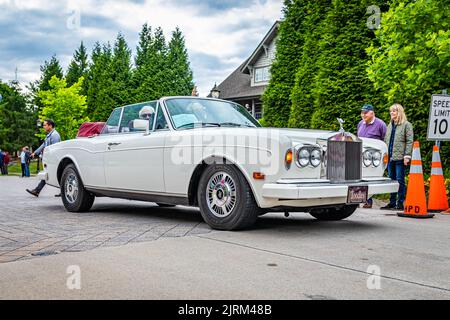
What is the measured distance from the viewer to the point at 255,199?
17.2 ft

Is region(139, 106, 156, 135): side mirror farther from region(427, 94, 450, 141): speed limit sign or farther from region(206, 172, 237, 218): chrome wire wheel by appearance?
region(427, 94, 450, 141): speed limit sign

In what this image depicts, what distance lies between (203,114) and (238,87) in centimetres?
3259

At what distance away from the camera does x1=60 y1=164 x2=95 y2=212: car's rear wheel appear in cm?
765

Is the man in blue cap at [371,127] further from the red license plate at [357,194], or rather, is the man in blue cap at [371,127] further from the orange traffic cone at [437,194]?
the red license plate at [357,194]

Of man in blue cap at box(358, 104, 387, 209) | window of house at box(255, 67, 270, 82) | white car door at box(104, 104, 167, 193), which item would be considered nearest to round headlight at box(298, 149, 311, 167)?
white car door at box(104, 104, 167, 193)

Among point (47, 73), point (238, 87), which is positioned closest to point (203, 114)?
point (238, 87)

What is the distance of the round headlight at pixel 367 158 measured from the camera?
5.92 meters

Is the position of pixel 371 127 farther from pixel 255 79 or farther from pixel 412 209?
pixel 255 79

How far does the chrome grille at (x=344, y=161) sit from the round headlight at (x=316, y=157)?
15cm

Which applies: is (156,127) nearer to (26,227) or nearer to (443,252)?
(26,227)

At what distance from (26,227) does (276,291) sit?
3.90 m

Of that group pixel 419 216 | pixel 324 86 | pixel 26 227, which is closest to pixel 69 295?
pixel 26 227

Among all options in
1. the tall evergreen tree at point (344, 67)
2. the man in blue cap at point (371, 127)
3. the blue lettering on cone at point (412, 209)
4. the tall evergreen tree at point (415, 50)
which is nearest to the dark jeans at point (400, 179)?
the man in blue cap at point (371, 127)
